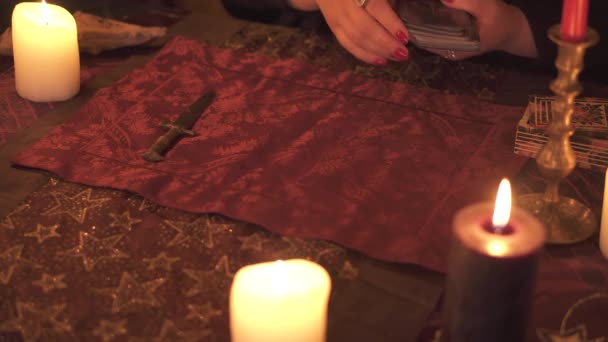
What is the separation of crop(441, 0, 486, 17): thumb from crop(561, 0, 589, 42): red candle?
18.2 inches

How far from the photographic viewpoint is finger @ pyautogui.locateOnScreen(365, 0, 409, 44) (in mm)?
1221

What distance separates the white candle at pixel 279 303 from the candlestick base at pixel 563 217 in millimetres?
312

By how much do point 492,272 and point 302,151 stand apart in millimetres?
429

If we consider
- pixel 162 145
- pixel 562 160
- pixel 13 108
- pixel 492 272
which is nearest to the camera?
pixel 492 272

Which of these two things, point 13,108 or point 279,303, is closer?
point 279,303

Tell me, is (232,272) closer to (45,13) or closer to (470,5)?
(45,13)

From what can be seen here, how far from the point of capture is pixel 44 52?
44.1 inches

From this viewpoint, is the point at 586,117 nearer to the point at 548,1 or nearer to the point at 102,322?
the point at 548,1

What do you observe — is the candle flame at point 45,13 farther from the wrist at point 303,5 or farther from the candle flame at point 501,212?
the candle flame at point 501,212

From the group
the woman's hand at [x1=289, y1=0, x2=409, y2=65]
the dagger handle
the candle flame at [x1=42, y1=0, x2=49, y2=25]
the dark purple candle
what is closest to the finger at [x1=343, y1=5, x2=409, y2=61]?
the woman's hand at [x1=289, y1=0, x2=409, y2=65]

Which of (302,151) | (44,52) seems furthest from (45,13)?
(302,151)

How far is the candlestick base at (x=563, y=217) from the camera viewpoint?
0.89 metres

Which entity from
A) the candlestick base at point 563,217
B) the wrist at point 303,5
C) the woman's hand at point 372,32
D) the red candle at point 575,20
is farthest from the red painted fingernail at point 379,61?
the red candle at point 575,20

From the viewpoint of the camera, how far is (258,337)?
0.69 meters
